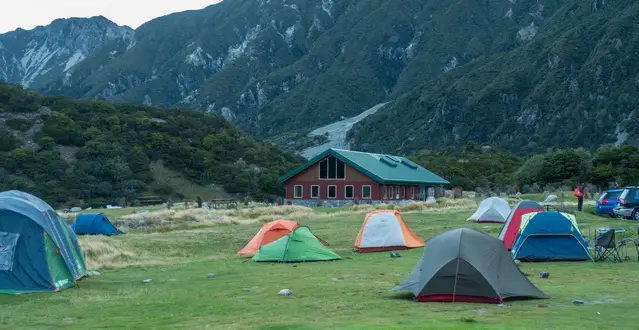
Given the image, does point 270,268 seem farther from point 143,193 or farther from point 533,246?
point 143,193

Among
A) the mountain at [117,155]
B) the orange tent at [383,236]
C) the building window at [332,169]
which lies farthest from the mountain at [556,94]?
the orange tent at [383,236]

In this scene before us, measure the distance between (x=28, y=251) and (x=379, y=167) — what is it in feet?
179

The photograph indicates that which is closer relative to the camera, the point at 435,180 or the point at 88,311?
the point at 88,311

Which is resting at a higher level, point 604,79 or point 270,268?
point 604,79

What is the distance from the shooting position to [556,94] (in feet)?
537

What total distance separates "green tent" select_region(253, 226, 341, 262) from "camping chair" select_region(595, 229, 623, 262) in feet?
28.2

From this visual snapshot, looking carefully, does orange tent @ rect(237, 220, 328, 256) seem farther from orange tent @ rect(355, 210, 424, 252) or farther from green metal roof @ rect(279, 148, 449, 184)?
green metal roof @ rect(279, 148, 449, 184)

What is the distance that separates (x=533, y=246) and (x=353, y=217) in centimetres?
2225

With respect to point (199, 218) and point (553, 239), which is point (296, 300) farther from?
point (199, 218)

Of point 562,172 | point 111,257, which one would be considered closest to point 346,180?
point 562,172

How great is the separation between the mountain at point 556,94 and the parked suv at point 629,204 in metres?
117

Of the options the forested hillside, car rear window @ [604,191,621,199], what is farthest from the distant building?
car rear window @ [604,191,621,199]

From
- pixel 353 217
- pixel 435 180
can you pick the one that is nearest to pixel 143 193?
pixel 435 180

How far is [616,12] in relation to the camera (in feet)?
542
